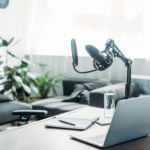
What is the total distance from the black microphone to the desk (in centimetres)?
32

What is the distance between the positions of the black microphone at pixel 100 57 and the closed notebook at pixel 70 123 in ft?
0.99

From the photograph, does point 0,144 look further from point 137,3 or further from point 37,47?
point 37,47

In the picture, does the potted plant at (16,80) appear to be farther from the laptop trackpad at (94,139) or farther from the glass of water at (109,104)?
the laptop trackpad at (94,139)

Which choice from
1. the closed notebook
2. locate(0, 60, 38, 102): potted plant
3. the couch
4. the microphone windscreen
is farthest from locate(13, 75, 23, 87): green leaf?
the microphone windscreen

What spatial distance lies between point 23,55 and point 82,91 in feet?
5.85

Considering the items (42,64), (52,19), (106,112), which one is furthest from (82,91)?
(106,112)

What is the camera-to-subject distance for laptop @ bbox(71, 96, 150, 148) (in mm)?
1098

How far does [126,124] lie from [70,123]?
0.42 meters

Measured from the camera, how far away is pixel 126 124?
1.15 metres

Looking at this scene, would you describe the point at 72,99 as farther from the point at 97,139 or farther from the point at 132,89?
the point at 97,139

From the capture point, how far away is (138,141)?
1.26 metres

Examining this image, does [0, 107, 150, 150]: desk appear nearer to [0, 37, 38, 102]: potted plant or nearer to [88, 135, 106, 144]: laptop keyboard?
[88, 135, 106, 144]: laptop keyboard

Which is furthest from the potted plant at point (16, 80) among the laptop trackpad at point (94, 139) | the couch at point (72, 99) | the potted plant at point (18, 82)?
the laptop trackpad at point (94, 139)

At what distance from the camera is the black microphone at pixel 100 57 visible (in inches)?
53.0
